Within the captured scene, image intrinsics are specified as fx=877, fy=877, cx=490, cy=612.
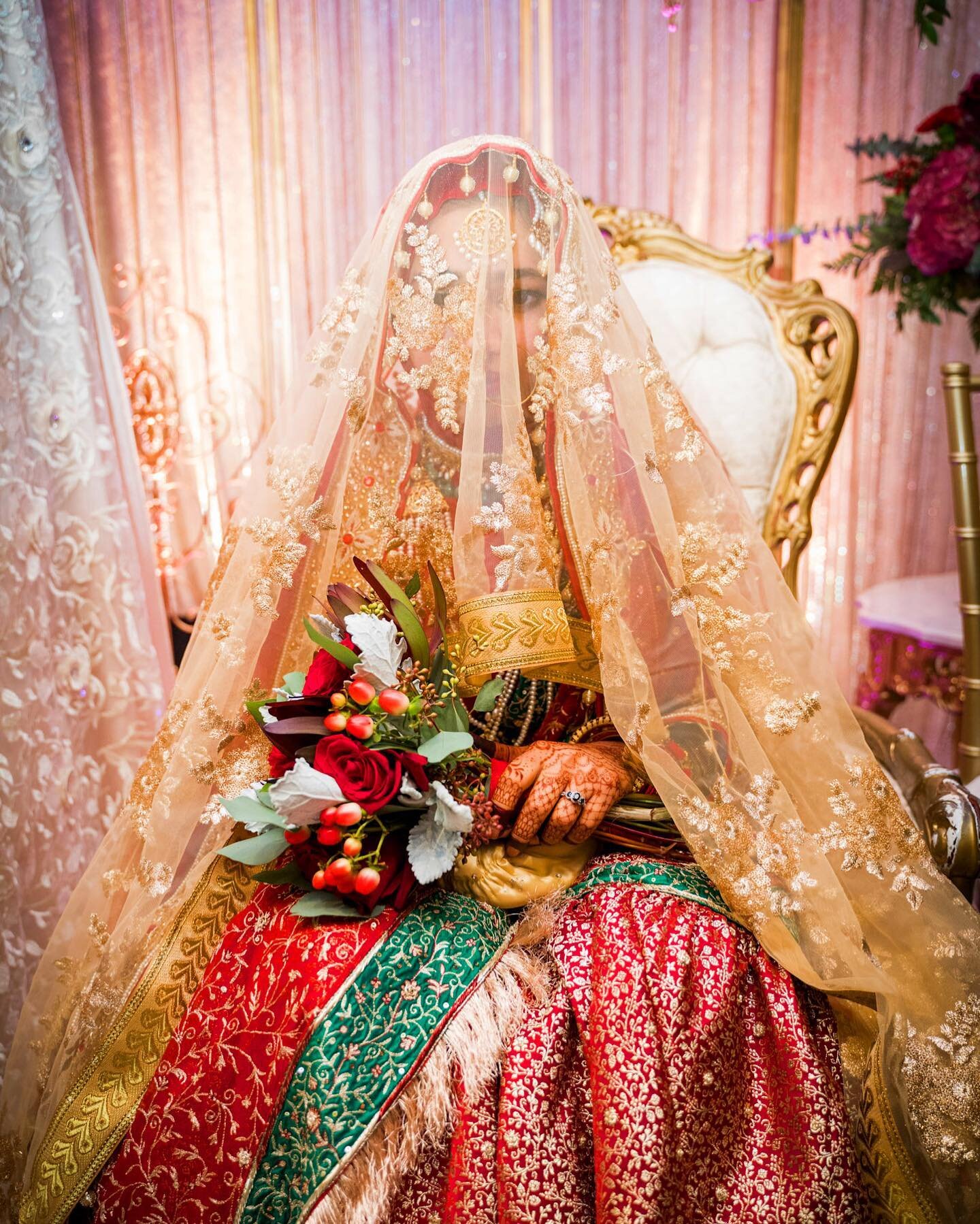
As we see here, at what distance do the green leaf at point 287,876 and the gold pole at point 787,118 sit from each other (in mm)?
1976

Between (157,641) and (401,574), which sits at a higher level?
(401,574)

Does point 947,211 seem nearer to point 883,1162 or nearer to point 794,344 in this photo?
point 794,344

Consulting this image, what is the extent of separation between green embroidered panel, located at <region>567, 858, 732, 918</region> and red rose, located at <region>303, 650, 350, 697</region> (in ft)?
1.20

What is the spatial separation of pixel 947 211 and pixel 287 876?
163cm

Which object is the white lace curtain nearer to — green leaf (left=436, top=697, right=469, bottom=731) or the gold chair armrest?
green leaf (left=436, top=697, right=469, bottom=731)

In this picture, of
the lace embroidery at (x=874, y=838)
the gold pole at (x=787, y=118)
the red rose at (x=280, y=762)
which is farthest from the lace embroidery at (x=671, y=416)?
the gold pole at (x=787, y=118)

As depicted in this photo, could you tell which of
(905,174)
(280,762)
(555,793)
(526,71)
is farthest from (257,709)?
(526,71)

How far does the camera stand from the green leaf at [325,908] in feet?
3.03

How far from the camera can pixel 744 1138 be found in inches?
34.1

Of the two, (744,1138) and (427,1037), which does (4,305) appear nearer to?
(427,1037)

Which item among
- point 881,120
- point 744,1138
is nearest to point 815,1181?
point 744,1138

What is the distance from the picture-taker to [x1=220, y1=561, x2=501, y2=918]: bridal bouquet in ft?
2.88

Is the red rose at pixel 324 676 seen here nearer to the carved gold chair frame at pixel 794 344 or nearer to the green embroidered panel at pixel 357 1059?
the green embroidered panel at pixel 357 1059

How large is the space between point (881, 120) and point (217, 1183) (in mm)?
2729
